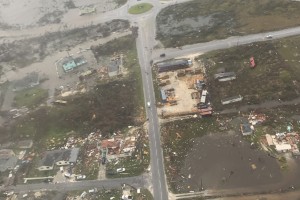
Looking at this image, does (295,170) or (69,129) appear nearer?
(295,170)

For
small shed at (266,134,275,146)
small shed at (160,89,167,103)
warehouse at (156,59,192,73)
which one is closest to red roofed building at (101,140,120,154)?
small shed at (160,89,167,103)

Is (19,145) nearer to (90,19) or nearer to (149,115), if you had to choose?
(149,115)

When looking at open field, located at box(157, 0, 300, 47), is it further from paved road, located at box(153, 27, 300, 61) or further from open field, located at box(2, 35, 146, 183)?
open field, located at box(2, 35, 146, 183)

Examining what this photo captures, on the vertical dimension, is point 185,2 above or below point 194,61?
above

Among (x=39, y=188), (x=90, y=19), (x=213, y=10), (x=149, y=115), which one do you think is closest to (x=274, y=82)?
(x=149, y=115)

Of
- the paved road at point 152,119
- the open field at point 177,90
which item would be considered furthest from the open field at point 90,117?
the open field at point 177,90

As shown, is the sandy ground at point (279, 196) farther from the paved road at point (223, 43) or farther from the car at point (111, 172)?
the paved road at point (223, 43)

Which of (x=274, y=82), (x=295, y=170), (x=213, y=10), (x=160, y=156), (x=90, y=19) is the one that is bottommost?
(x=295, y=170)

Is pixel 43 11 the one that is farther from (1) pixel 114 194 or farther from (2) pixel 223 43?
(1) pixel 114 194
